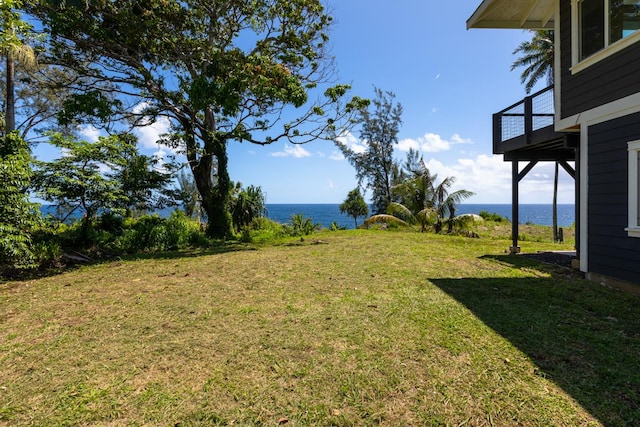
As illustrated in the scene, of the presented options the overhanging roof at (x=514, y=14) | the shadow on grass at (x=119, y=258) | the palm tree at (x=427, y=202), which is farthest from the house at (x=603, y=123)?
the shadow on grass at (x=119, y=258)

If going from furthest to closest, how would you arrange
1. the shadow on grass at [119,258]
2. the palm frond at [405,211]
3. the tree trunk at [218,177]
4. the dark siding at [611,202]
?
the palm frond at [405,211] < the tree trunk at [218,177] < the shadow on grass at [119,258] < the dark siding at [611,202]

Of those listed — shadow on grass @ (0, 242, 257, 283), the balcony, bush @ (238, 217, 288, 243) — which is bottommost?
shadow on grass @ (0, 242, 257, 283)

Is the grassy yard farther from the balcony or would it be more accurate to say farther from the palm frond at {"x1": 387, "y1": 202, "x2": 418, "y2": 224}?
the palm frond at {"x1": 387, "y1": 202, "x2": 418, "y2": 224}

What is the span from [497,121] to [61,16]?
1254 centimetres

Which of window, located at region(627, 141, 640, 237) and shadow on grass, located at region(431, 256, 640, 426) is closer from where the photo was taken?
shadow on grass, located at region(431, 256, 640, 426)

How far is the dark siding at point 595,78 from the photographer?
15.5 feet

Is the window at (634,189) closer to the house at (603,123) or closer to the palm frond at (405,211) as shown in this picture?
the house at (603,123)

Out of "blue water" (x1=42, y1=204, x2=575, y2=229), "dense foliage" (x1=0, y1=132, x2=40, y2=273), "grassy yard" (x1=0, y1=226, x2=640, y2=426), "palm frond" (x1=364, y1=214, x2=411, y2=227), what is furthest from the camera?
"blue water" (x1=42, y1=204, x2=575, y2=229)

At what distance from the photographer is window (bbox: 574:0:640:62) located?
496cm

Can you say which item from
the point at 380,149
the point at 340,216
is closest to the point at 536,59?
the point at 380,149

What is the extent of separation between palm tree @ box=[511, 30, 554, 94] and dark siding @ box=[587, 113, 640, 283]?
16654 millimetres

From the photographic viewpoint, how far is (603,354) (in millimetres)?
2842

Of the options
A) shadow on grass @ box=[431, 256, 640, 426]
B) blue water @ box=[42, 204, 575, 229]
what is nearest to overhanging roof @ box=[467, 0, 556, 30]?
shadow on grass @ box=[431, 256, 640, 426]

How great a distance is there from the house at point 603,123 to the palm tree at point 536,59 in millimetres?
15085
